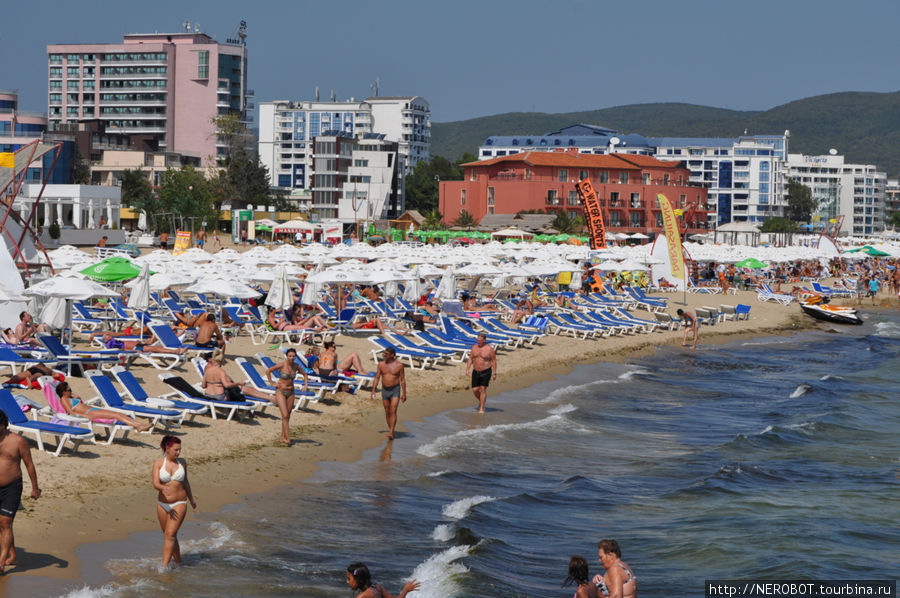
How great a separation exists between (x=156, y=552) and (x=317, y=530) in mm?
1776

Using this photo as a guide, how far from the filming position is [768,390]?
77.4 ft

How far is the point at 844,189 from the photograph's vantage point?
181750 mm

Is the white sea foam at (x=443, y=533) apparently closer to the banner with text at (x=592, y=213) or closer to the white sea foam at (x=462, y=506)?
the white sea foam at (x=462, y=506)

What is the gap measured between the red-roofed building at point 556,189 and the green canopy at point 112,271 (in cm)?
6954

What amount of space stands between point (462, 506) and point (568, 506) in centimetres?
144

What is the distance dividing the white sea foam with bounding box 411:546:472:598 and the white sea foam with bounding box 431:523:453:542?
1.03 ft

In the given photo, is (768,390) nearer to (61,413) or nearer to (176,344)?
(176,344)

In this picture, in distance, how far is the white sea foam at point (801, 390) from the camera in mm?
23141

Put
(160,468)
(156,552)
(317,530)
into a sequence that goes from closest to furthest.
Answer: (160,468), (156,552), (317,530)

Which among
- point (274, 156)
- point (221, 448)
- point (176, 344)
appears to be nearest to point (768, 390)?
point (176, 344)

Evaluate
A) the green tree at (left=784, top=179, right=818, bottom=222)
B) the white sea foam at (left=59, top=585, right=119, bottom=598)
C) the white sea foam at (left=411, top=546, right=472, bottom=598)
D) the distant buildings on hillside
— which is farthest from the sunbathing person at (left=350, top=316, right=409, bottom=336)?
the green tree at (left=784, top=179, right=818, bottom=222)

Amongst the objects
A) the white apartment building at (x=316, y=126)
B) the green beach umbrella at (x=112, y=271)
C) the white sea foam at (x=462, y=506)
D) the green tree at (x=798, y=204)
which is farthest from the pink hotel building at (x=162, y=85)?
the white sea foam at (x=462, y=506)

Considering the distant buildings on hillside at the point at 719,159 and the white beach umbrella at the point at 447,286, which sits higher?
the distant buildings on hillside at the point at 719,159

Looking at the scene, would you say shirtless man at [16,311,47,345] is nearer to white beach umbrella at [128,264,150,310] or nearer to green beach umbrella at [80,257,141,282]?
green beach umbrella at [80,257,141,282]
